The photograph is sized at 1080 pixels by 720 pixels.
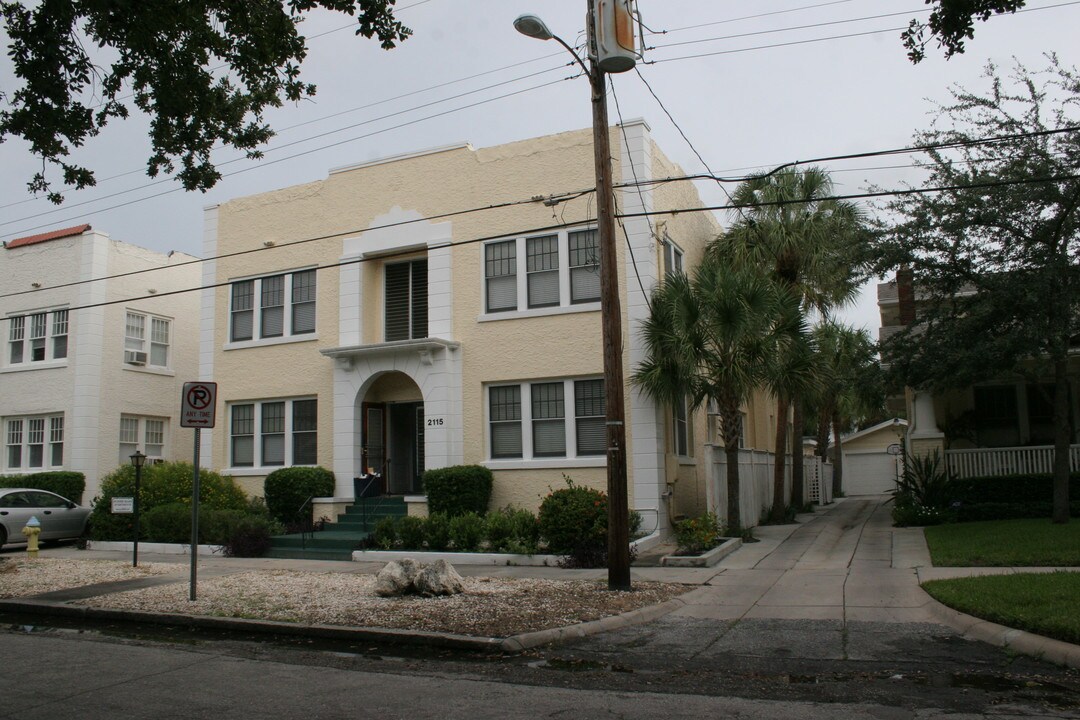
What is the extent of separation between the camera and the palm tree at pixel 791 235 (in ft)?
69.2

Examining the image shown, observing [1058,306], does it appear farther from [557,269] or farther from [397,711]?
[397,711]

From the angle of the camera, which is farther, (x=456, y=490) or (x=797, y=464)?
(x=797, y=464)

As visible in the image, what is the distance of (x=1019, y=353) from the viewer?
16.0 metres

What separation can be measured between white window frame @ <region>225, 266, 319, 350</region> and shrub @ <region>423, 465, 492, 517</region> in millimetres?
4888

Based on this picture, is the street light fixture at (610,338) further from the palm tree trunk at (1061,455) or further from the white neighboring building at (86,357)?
the white neighboring building at (86,357)

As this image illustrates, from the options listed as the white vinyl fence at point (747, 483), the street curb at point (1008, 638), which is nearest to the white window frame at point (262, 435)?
the white vinyl fence at point (747, 483)

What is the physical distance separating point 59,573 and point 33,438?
1153cm

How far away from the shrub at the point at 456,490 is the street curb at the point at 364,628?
6.82m

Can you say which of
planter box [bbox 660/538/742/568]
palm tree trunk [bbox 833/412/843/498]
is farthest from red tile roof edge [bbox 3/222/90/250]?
palm tree trunk [bbox 833/412/843/498]

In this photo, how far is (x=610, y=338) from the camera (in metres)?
12.3

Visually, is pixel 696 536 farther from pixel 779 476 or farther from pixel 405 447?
pixel 405 447

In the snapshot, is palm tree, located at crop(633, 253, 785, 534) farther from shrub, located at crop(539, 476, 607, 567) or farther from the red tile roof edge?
the red tile roof edge

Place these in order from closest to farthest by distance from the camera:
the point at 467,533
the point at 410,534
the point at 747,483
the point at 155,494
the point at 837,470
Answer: the point at 467,533, the point at 410,534, the point at 155,494, the point at 747,483, the point at 837,470

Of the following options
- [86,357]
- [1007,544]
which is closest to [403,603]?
[1007,544]
